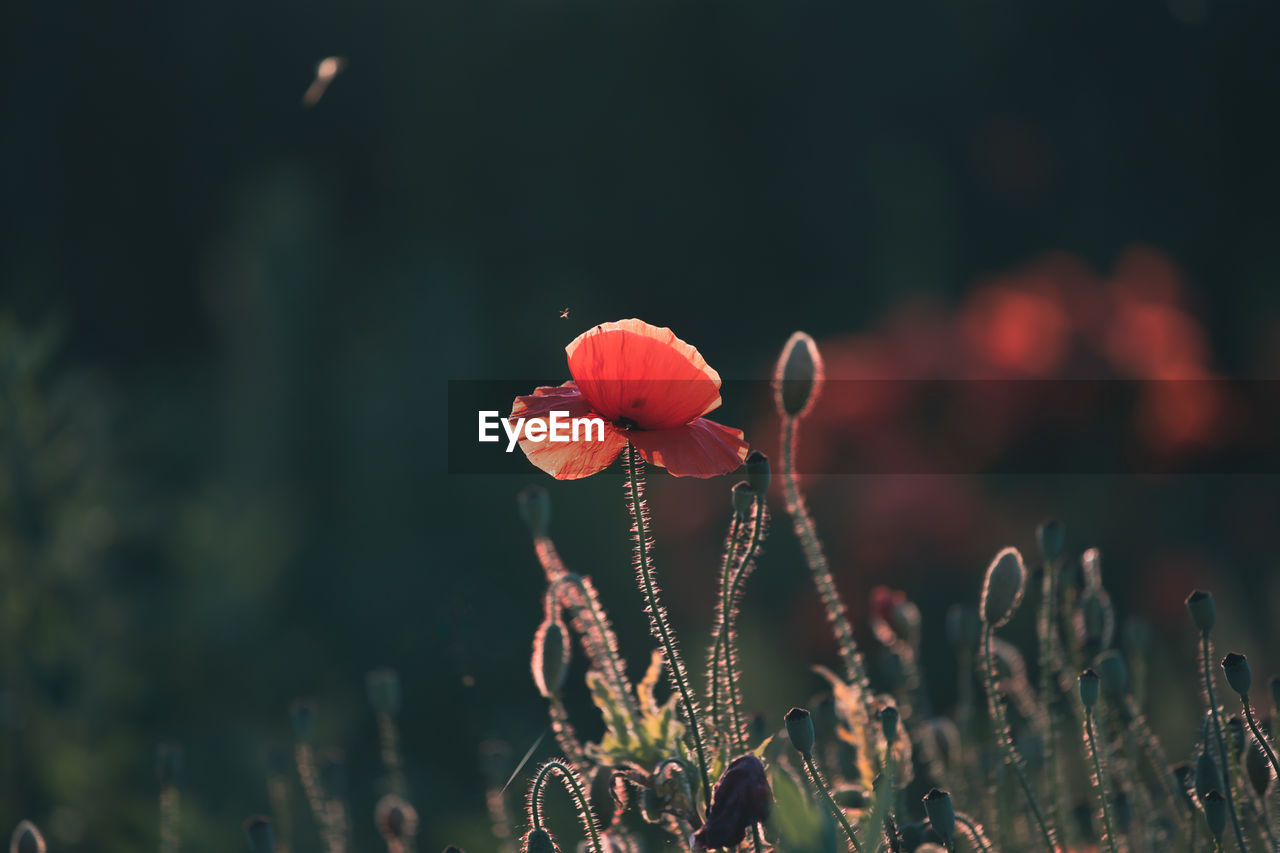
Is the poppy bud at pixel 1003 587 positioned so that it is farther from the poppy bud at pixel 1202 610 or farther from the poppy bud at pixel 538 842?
the poppy bud at pixel 538 842

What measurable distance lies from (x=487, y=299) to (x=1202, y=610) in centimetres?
381

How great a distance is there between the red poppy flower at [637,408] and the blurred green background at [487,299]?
82cm

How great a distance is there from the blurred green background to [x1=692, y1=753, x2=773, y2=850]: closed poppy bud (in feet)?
3.03

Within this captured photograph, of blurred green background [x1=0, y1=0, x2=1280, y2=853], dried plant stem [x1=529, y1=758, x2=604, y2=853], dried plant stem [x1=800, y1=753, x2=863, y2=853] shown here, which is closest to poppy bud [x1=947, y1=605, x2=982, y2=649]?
dried plant stem [x1=800, y1=753, x2=863, y2=853]

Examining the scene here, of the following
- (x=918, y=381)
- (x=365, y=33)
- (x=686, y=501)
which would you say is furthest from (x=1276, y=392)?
(x=365, y=33)

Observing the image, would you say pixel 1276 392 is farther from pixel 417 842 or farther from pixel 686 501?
pixel 417 842

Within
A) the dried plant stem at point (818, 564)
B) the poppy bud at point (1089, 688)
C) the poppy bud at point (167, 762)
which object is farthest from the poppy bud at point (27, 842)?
the poppy bud at point (1089, 688)

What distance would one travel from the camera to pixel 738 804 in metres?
0.57

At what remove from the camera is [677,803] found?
0.72m

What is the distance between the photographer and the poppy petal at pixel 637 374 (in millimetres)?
710

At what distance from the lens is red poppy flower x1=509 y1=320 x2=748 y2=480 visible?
2.33 feet

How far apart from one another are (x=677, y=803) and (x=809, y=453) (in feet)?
8.53

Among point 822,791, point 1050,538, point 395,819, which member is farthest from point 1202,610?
point 395,819

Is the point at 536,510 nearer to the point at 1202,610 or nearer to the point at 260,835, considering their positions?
the point at 260,835
